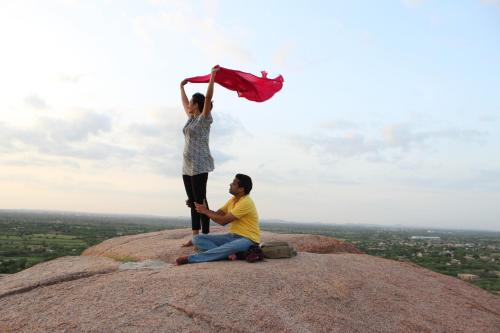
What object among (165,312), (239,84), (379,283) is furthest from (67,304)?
(239,84)

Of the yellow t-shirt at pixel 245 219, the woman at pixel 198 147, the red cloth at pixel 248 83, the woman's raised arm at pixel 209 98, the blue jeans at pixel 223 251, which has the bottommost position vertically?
the blue jeans at pixel 223 251

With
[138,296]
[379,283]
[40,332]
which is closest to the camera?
[40,332]

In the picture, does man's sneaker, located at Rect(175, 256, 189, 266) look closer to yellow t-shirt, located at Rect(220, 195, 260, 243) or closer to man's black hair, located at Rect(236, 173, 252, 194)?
yellow t-shirt, located at Rect(220, 195, 260, 243)

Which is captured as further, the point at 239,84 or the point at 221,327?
the point at 239,84

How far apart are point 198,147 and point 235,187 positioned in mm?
1001

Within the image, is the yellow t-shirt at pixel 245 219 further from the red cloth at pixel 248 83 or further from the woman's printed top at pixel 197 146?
the red cloth at pixel 248 83

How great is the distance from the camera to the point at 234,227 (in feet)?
23.6

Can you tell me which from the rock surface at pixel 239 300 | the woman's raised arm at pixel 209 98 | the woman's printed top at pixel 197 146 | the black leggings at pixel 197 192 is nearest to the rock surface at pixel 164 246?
the black leggings at pixel 197 192

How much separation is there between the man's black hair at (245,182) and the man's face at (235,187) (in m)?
0.04

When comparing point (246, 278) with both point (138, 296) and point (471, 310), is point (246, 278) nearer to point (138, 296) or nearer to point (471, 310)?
point (138, 296)

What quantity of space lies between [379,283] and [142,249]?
4509 mm

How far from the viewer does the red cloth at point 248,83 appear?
848 centimetres

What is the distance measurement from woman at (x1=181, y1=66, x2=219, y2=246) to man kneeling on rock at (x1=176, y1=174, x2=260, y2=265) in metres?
0.50

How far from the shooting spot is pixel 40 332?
194 inches
